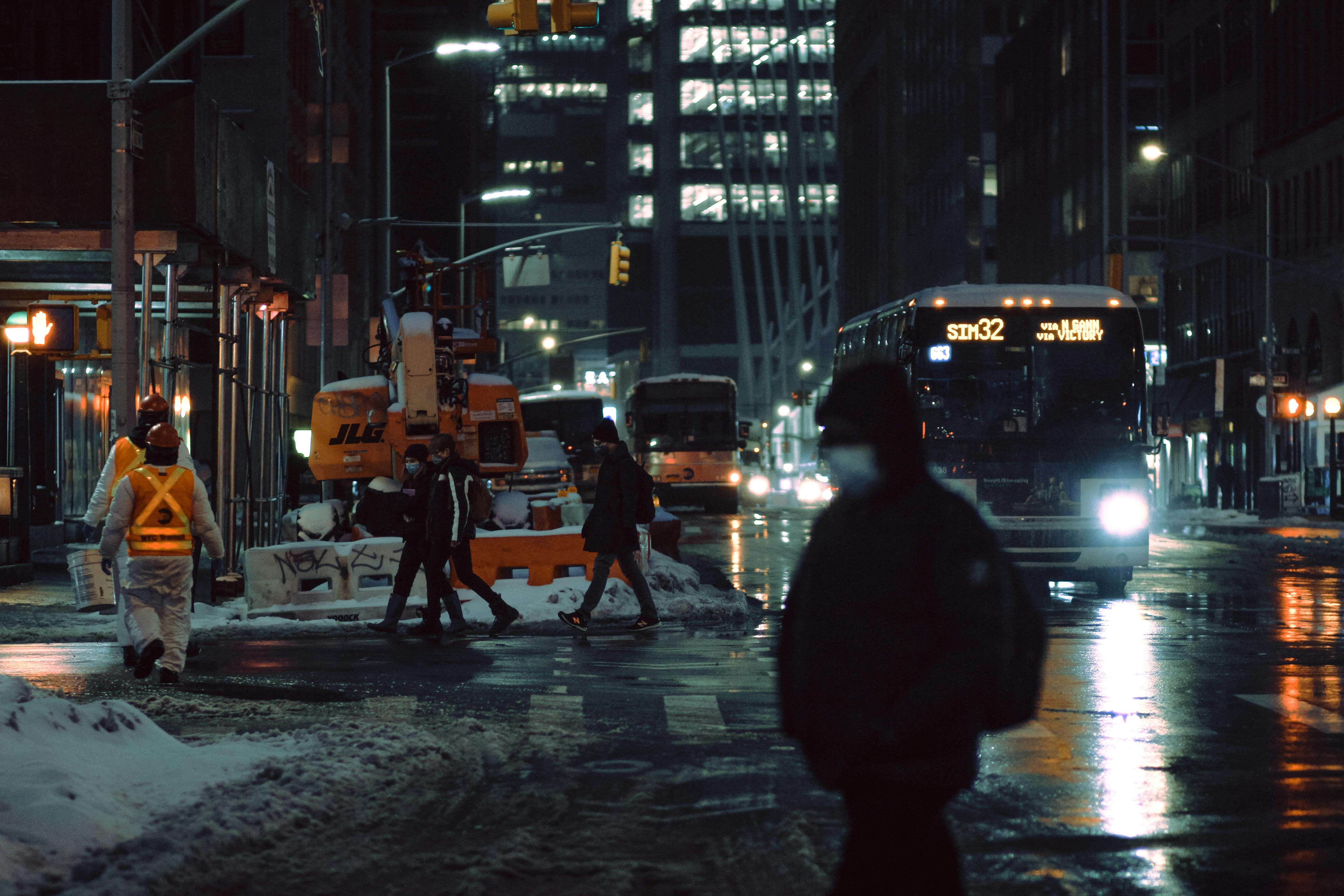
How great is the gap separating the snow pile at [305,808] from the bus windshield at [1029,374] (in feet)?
39.0

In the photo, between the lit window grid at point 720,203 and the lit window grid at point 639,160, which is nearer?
the lit window grid at point 720,203

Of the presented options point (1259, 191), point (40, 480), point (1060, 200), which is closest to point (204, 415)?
point (40, 480)

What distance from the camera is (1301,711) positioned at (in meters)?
11.4

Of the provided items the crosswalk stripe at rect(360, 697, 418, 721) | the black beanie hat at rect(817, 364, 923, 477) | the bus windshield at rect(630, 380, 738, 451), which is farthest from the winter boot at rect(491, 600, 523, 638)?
the bus windshield at rect(630, 380, 738, 451)

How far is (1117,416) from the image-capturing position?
21.4 metres

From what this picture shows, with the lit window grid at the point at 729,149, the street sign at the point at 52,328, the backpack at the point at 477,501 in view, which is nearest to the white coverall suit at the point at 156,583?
the backpack at the point at 477,501

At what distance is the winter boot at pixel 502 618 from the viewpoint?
17.0 m

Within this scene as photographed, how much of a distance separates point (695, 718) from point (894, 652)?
7.08 m

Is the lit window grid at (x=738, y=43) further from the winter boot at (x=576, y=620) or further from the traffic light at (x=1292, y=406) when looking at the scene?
the winter boot at (x=576, y=620)

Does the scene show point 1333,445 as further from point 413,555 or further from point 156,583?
point 156,583

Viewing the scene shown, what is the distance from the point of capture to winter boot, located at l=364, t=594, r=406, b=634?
674 inches

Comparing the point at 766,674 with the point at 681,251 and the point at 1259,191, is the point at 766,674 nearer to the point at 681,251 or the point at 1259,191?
the point at 1259,191

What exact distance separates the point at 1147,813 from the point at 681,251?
15883cm

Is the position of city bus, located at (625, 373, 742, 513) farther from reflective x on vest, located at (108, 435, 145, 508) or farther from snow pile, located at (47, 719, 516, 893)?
snow pile, located at (47, 719, 516, 893)
